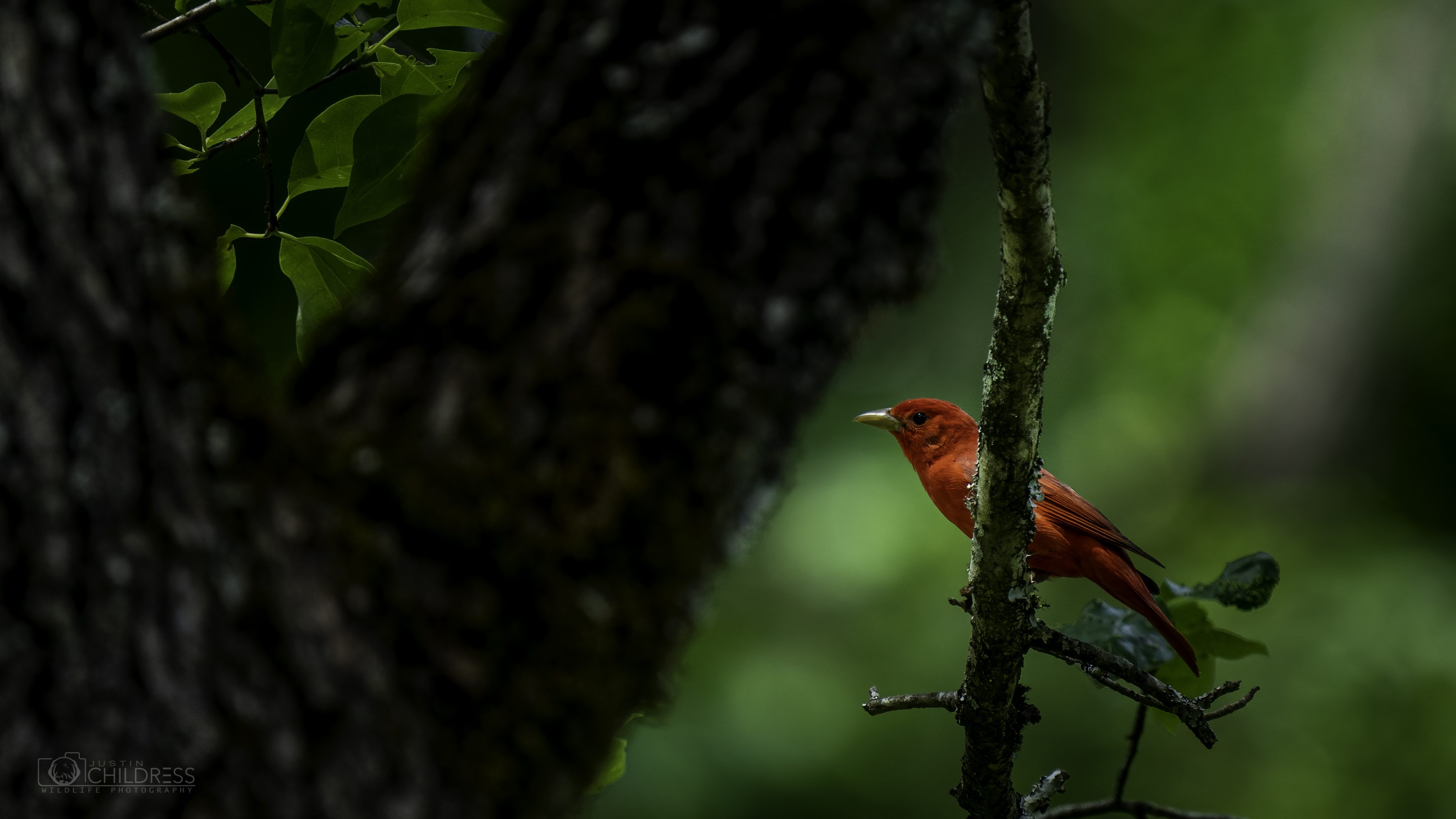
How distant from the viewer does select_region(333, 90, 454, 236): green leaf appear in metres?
1.72

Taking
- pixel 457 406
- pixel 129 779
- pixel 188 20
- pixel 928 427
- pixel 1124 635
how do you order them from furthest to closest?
pixel 928 427
pixel 1124 635
pixel 188 20
pixel 457 406
pixel 129 779

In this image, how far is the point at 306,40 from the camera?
168cm

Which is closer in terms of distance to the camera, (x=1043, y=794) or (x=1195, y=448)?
(x=1043, y=794)

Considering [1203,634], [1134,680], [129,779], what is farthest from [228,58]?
[1203,634]

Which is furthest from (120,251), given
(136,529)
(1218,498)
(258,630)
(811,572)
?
(1218,498)

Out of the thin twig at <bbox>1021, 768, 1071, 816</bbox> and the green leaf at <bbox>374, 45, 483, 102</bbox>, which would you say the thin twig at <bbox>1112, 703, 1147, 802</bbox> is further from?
the green leaf at <bbox>374, 45, 483, 102</bbox>

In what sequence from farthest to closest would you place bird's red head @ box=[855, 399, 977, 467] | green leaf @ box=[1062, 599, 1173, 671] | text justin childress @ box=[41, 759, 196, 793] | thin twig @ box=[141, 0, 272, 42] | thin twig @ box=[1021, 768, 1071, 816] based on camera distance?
bird's red head @ box=[855, 399, 977, 467], thin twig @ box=[1021, 768, 1071, 816], green leaf @ box=[1062, 599, 1173, 671], thin twig @ box=[141, 0, 272, 42], text justin childress @ box=[41, 759, 196, 793]

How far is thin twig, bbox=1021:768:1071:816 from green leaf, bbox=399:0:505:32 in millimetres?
2247

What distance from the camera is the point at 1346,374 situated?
413 inches

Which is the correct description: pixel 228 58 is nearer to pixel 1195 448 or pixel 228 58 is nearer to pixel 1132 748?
pixel 1132 748

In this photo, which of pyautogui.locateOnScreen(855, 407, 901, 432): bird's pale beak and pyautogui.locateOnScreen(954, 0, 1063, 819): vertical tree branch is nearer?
pyautogui.locateOnScreen(954, 0, 1063, 819): vertical tree branch

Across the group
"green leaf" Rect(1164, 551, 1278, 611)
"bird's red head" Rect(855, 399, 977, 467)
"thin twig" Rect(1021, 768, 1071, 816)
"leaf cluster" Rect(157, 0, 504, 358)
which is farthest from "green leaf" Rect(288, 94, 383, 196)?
"bird's red head" Rect(855, 399, 977, 467)

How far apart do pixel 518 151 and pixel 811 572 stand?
9.48 metres

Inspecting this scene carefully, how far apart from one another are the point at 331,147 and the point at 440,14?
32 centimetres
